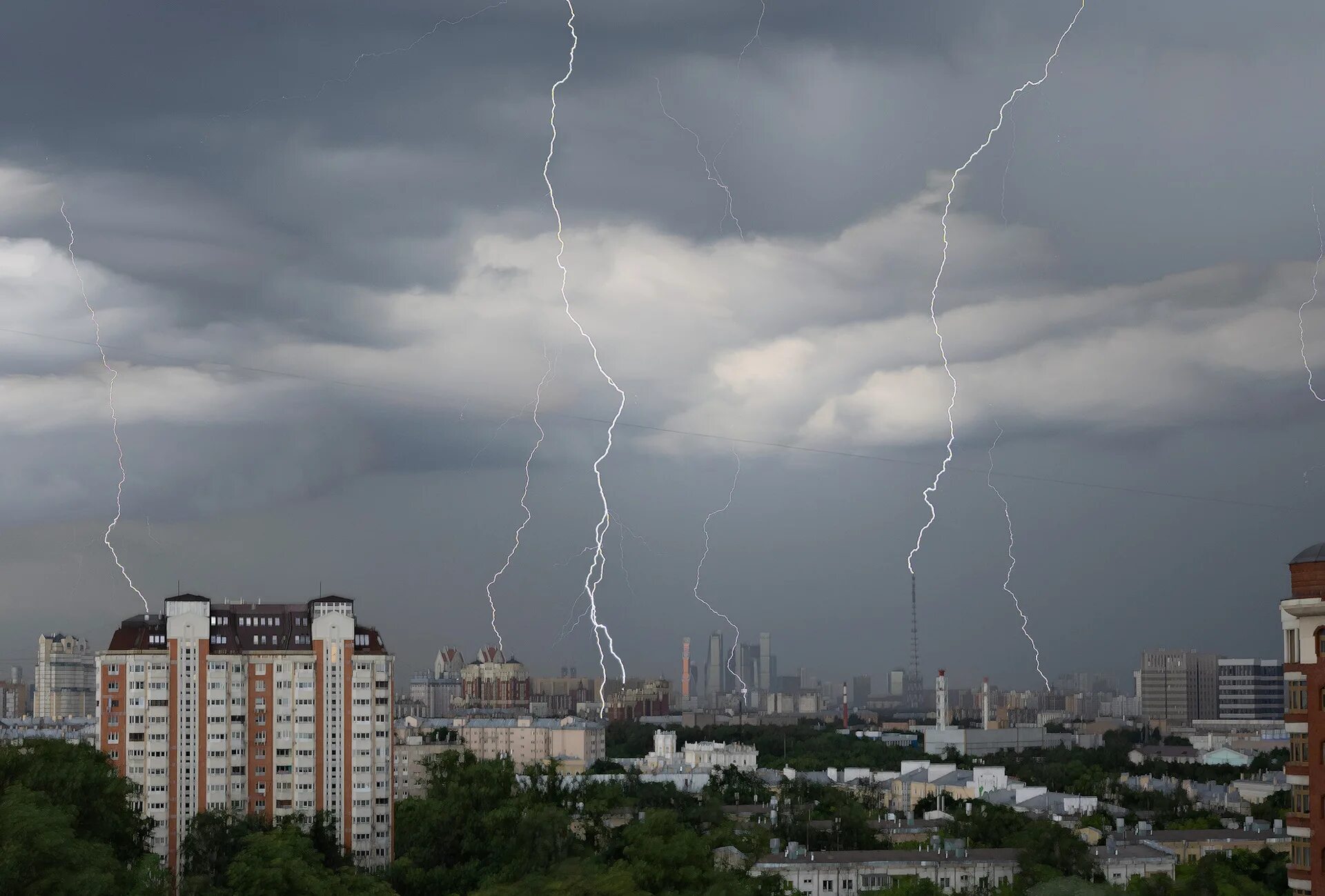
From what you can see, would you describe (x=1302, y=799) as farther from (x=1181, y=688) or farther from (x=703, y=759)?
(x=1181, y=688)

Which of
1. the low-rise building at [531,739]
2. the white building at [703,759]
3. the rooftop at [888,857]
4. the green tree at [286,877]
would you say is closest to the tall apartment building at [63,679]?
the low-rise building at [531,739]

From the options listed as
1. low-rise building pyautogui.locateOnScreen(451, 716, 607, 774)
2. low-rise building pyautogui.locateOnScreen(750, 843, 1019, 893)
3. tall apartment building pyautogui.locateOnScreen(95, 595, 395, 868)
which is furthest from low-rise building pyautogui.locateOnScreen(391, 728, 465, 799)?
low-rise building pyautogui.locateOnScreen(750, 843, 1019, 893)

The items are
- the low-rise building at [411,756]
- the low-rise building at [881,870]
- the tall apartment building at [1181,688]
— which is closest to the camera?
the low-rise building at [881,870]

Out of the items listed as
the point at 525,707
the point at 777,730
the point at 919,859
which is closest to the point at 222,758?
the point at 919,859

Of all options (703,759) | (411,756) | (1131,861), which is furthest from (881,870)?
(703,759)

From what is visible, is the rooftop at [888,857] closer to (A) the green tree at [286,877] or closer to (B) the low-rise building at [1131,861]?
(B) the low-rise building at [1131,861]
